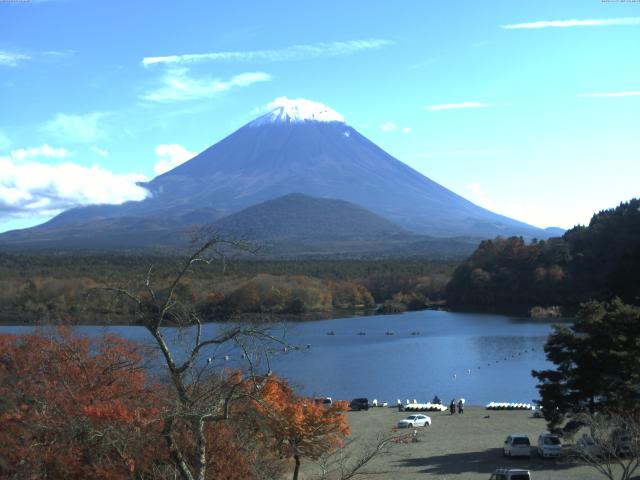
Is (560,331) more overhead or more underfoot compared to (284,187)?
more underfoot

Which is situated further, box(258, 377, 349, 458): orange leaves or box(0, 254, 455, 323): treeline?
box(0, 254, 455, 323): treeline

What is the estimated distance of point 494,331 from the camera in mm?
37094

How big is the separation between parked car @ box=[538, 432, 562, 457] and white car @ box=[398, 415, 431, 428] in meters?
4.00

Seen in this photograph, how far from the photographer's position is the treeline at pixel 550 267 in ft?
145

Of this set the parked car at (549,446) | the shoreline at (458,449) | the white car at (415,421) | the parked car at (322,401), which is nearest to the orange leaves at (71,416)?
the shoreline at (458,449)

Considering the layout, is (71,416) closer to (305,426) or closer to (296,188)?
(305,426)

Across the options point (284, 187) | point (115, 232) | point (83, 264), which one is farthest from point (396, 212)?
point (83, 264)

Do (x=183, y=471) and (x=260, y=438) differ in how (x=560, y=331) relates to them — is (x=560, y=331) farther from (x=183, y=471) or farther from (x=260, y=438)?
(x=183, y=471)

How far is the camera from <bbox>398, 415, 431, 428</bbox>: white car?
50.7 feet

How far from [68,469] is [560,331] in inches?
329

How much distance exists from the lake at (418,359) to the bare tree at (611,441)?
7.79 m

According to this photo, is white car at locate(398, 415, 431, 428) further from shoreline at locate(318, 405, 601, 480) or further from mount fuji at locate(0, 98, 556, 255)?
mount fuji at locate(0, 98, 556, 255)

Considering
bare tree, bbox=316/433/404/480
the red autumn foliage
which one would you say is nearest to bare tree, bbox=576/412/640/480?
bare tree, bbox=316/433/404/480

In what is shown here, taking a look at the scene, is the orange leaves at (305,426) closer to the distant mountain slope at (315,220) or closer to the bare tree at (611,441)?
the bare tree at (611,441)
